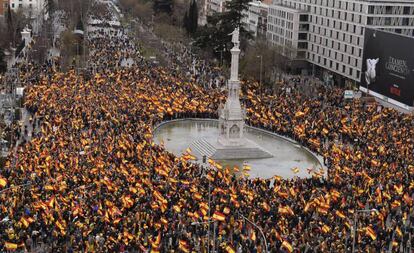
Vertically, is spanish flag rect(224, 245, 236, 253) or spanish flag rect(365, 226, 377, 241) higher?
spanish flag rect(365, 226, 377, 241)

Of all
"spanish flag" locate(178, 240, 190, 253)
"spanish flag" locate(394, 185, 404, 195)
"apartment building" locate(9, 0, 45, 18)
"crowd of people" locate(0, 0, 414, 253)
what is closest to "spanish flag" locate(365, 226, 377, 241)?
"crowd of people" locate(0, 0, 414, 253)

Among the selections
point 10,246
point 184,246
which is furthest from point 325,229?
point 10,246

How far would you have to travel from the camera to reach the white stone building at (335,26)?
80.2m

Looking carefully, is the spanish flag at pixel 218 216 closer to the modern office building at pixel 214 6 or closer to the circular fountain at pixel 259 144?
the circular fountain at pixel 259 144

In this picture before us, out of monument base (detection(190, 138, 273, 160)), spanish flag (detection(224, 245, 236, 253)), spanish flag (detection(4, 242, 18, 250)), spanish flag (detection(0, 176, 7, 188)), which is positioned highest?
spanish flag (detection(0, 176, 7, 188))

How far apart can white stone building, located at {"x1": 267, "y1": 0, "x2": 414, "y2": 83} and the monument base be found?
32129 millimetres

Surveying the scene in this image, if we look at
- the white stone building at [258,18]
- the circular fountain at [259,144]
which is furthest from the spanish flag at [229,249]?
the white stone building at [258,18]

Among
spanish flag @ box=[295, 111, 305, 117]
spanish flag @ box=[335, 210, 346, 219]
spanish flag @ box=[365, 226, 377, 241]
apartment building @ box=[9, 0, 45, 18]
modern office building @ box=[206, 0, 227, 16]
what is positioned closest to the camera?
spanish flag @ box=[365, 226, 377, 241]

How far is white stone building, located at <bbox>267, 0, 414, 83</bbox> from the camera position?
80.2 metres

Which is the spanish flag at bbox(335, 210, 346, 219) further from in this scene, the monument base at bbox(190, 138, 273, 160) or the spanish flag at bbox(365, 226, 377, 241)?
the monument base at bbox(190, 138, 273, 160)

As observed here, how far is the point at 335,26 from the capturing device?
87312 millimetres

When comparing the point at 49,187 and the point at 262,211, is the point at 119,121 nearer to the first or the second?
the point at 49,187

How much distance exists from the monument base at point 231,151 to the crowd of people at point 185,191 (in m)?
3.90

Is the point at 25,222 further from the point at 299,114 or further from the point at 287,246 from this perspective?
the point at 299,114
